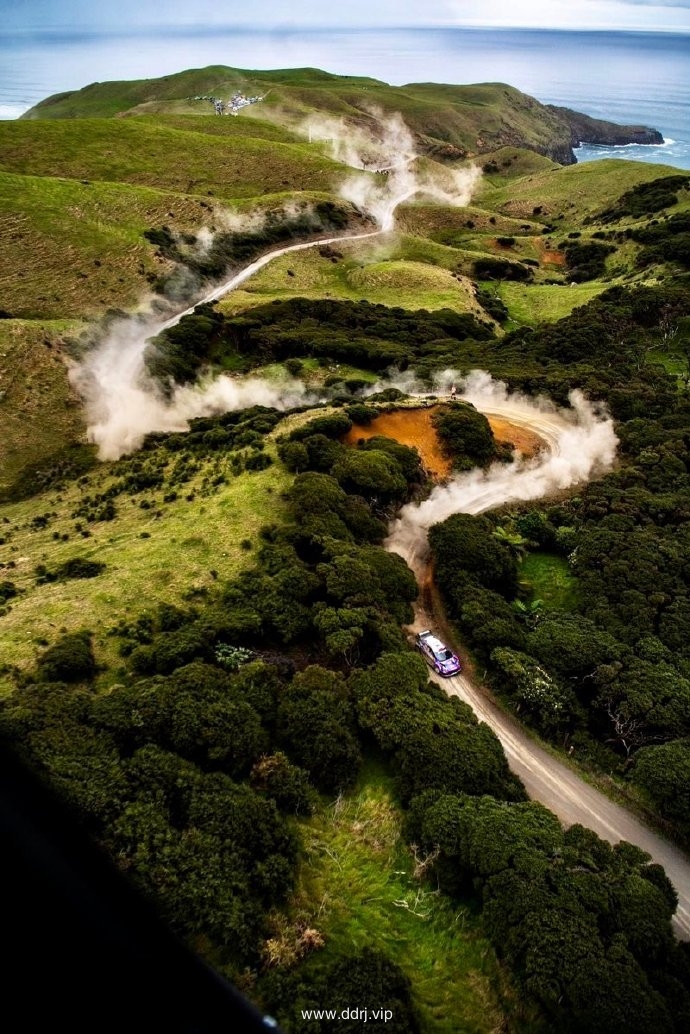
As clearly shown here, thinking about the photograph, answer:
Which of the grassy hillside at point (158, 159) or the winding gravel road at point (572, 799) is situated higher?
the grassy hillside at point (158, 159)

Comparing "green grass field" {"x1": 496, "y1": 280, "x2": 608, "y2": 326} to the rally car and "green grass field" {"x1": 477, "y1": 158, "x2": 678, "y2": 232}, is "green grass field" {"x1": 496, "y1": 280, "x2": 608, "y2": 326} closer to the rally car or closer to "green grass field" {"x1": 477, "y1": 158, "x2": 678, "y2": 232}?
"green grass field" {"x1": 477, "y1": 158, "x2": 678, "y2": 232}

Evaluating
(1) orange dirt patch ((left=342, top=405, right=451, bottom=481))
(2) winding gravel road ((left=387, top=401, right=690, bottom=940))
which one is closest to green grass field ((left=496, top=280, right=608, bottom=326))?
(1) orange dirt patch ((left=342, top=405, right=451, bottom=481))

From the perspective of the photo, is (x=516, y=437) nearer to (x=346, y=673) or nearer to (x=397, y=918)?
(x=346, y=673)

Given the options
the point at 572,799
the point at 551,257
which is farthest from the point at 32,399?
the point at 551,257

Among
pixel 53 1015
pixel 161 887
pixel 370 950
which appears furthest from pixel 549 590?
pixel 53 1015

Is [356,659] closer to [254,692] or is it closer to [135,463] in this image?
[254,692]

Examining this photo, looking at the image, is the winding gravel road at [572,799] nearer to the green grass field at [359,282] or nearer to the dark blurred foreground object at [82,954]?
the dark blurred foreground object at [82,954]

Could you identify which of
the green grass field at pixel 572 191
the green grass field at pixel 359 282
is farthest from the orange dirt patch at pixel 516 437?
the green grass field at pixel 572 191
